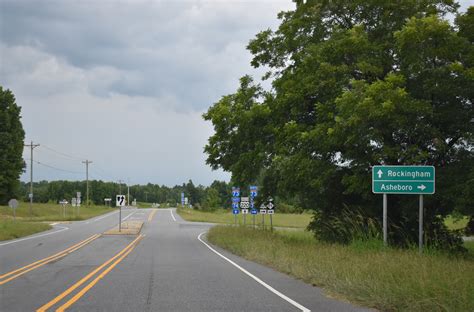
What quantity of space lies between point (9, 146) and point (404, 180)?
226ft

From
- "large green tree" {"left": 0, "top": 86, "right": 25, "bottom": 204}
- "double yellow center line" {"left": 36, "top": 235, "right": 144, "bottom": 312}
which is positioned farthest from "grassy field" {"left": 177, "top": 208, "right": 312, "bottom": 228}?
"double yellow center line" {"left": 36, "top": 235, "right": 144, "bottom": 312}

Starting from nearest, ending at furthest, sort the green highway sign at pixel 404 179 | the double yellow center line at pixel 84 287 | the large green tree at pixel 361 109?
the double yellow center line at pixel 84 287
the green highway sign at pixel 404 179
the large green tree at pixel 361 109

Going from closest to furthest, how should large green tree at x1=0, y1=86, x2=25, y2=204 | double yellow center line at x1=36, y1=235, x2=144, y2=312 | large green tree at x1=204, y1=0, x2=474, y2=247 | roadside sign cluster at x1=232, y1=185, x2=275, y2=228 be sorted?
double yellow center line at x1=36, y1=235, x2=144, y2=312 → large green tree at x1=204, y1=0, x2=474, y2=247 → roadside sign cluster at x1=232, y1=185, x2=275, y2=228 → large green tree at x1=0, y1=86, x2=25, y2=204

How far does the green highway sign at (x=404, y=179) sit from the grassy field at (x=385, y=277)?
1.89 metres

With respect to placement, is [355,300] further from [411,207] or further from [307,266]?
[411,207]

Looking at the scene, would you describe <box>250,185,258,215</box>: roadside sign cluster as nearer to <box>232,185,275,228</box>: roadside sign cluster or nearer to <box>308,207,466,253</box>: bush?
<box>232,185,275,228</box>: roadside sign cluster

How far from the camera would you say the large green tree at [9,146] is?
73463mm

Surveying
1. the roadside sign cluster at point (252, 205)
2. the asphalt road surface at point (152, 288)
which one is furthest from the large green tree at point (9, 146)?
the asphalt road surface at point (152, 288)

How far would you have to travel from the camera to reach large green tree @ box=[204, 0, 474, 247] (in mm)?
17172

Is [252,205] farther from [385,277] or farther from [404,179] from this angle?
[385,277]

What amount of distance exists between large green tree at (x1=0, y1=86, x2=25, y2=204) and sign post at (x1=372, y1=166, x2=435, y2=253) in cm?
6693

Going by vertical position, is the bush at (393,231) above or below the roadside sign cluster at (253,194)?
below

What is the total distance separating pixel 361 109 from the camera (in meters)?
16.4

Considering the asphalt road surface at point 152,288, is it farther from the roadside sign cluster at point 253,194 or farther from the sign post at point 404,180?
the roadside sign cluster at point 253,194
